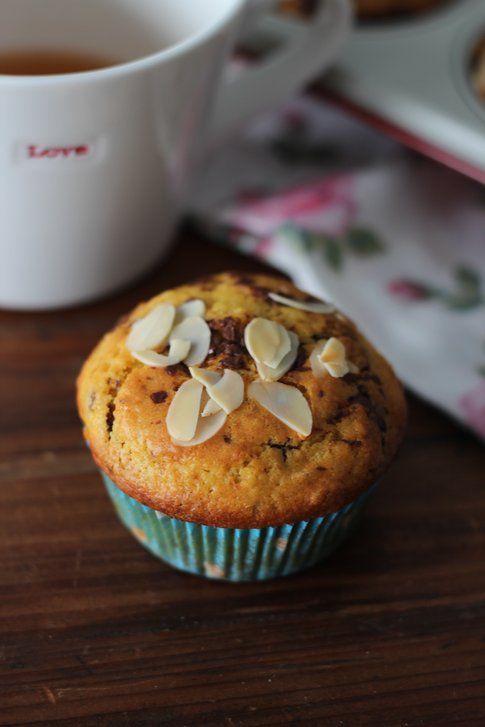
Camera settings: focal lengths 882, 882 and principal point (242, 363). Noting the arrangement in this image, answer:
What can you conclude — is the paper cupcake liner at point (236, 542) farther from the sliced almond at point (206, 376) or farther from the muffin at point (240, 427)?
the sliced almond at point (206, 376)

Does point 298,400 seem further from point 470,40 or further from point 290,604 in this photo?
point 470,40

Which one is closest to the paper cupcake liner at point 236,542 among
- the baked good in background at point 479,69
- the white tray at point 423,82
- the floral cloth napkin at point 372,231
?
the floral cloth napkin at point 372,231

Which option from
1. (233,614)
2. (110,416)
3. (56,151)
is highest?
(56,151)

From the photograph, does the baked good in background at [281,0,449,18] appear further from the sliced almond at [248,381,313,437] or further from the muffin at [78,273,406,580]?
the sliced almond at [248,381,313,437]

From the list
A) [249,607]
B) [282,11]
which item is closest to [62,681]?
[249,607]

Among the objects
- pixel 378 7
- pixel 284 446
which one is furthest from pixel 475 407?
pixel 378 7

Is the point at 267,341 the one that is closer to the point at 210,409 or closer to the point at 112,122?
the point at 210,409
